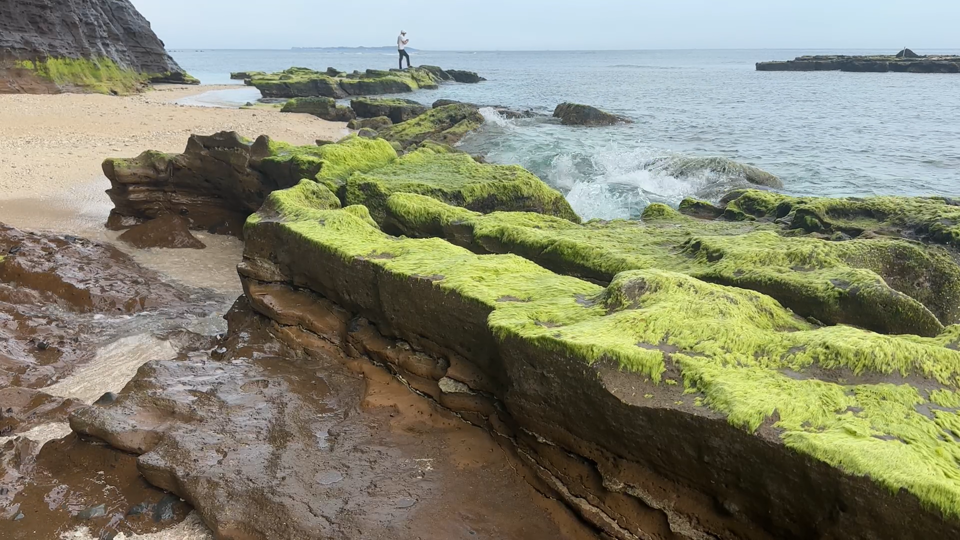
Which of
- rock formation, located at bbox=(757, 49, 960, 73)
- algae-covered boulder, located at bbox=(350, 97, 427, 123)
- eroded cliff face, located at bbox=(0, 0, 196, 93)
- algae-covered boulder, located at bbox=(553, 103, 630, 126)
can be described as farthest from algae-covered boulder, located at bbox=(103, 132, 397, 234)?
rock formation, located at bbox=(757, 49, 960, 73)

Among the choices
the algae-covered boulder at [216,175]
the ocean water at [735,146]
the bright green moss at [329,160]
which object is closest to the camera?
the bright green moss at [329,160]

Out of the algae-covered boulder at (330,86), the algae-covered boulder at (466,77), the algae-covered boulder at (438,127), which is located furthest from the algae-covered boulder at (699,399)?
the algae-covered boulder at (466,77)

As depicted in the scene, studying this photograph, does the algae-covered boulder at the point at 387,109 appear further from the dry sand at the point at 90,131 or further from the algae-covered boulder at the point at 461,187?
the algae-covered boulder at the point at 461,187

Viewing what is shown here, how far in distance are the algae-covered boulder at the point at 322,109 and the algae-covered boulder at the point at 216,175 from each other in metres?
18.3

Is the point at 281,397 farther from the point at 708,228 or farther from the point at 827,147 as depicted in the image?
the point at 827,147

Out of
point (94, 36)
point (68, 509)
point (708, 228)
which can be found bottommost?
point (68, 509)

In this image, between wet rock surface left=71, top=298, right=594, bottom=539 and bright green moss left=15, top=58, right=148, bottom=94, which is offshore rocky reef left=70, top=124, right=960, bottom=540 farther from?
bright green moss left=15, top=58, right=148, bottom=94

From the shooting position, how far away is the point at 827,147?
21.5 m

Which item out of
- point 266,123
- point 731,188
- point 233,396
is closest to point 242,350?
point 233,396

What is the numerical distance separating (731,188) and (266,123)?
699 inches

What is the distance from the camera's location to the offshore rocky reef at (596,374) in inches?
117

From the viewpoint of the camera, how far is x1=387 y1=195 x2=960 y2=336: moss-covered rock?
450 cm

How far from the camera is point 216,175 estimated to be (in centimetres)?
1053

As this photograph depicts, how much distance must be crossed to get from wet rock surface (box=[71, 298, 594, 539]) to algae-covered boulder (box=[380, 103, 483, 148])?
51.4 feet
